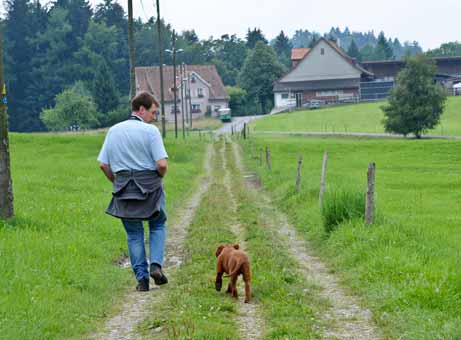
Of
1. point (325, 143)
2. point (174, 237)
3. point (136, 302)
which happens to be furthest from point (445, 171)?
point (136, 302)

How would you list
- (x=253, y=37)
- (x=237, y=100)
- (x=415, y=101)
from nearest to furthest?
(x=415, y=101)
(x=237, y=100)
(x=253, y=37)

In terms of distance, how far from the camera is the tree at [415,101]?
6719cm

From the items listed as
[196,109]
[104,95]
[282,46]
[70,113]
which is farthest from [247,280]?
[282,46]

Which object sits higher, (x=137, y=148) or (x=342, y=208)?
(x=137, y=148)

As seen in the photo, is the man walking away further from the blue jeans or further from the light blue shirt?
the blue jeans

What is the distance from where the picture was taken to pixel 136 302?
904cm

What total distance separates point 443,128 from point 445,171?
42710 millimetres

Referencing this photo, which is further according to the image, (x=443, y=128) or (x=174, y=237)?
(x=443, y=128)

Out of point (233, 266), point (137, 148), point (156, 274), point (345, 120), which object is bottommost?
point (345, 120)

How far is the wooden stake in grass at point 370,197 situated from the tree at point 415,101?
180ft

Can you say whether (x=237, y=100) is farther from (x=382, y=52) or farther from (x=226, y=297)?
(x=226, y=297)

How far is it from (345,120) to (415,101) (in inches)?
883

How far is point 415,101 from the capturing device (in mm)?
67750

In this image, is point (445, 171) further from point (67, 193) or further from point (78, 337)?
point (78, 337)
